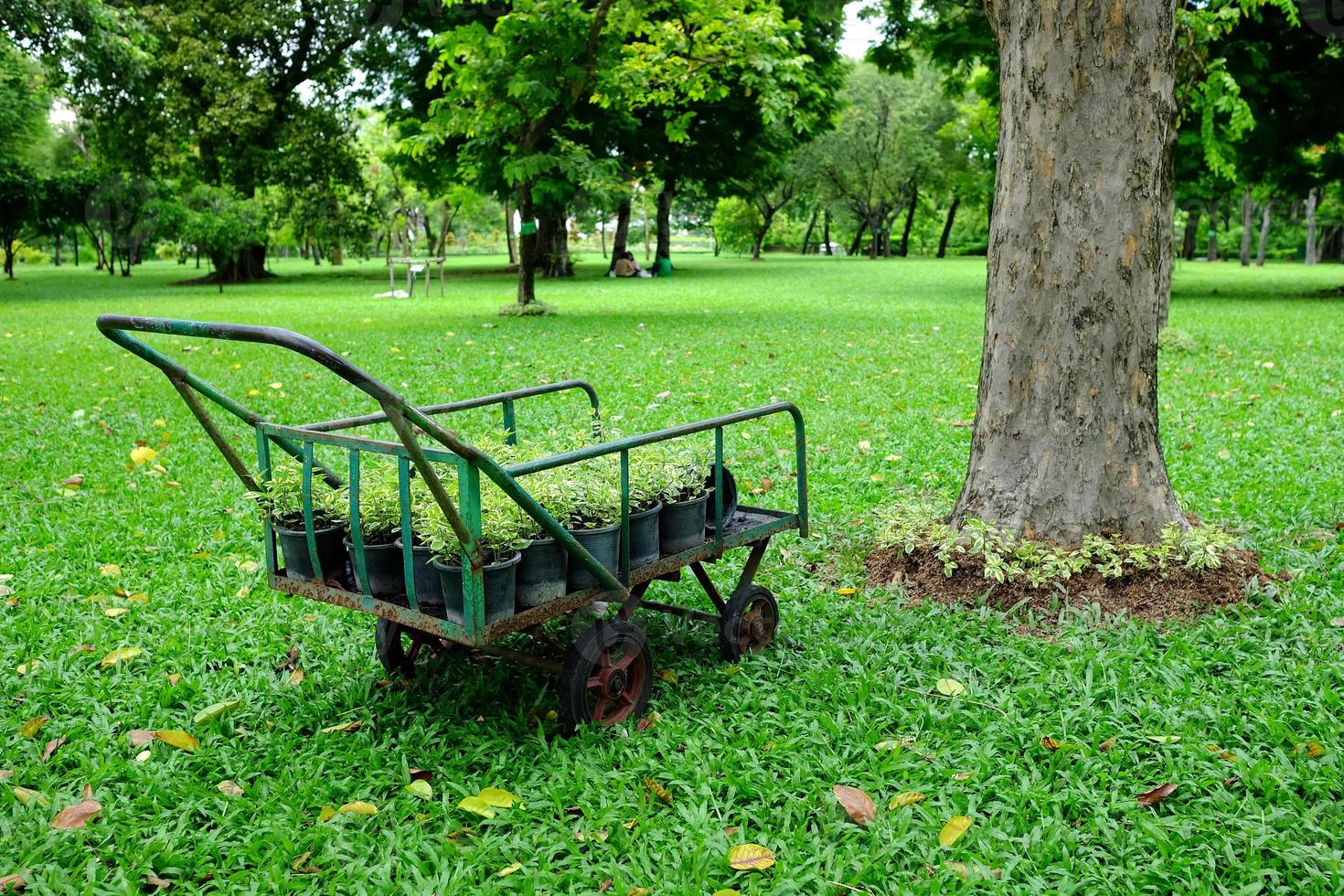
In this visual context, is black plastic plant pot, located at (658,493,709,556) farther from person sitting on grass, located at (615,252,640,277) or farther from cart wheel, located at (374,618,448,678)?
person sitting on grass, located at (615,252,640,277)

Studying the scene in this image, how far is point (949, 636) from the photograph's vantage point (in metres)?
4.06

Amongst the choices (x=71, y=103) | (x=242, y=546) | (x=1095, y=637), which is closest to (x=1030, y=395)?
(x=1095, y=637)

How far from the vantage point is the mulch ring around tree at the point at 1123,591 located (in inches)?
165

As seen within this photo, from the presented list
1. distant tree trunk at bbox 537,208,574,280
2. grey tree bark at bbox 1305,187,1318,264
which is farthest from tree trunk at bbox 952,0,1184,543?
grey tree bark at bbox 1305,187,1318,264

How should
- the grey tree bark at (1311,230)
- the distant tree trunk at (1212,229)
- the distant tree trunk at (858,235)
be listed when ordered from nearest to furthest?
the grey tree bark at (1311,230) < the distant tree trunk at (1212,229) < the distant tree trunk at (858,235)

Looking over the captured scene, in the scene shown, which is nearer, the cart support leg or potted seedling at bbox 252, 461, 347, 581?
potted seedling at bbox 252, 461, 347, 581

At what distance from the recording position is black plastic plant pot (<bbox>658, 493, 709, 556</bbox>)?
138 inches

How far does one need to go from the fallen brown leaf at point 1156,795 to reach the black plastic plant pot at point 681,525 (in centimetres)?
152

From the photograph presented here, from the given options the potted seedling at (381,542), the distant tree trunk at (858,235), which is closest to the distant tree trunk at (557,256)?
the distant tree trunk at (858,235)

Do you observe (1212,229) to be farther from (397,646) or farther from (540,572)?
(540,572)

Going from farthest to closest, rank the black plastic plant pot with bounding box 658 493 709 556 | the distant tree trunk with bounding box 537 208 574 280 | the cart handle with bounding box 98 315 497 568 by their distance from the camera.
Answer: the distant tree trunk with bounding box 537 208 574 280, the black plastic plant pot with bounding box 658 493 709 556, the cart handle with bounding box 98 315 497 568

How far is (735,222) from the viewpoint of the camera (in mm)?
58250

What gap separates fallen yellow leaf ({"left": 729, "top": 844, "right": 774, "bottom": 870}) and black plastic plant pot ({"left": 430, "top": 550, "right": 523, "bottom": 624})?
0.89 m

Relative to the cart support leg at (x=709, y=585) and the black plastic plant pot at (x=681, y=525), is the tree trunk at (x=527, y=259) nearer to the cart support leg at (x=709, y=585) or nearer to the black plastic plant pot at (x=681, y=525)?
the cart support leg at (x=709, y=585)
